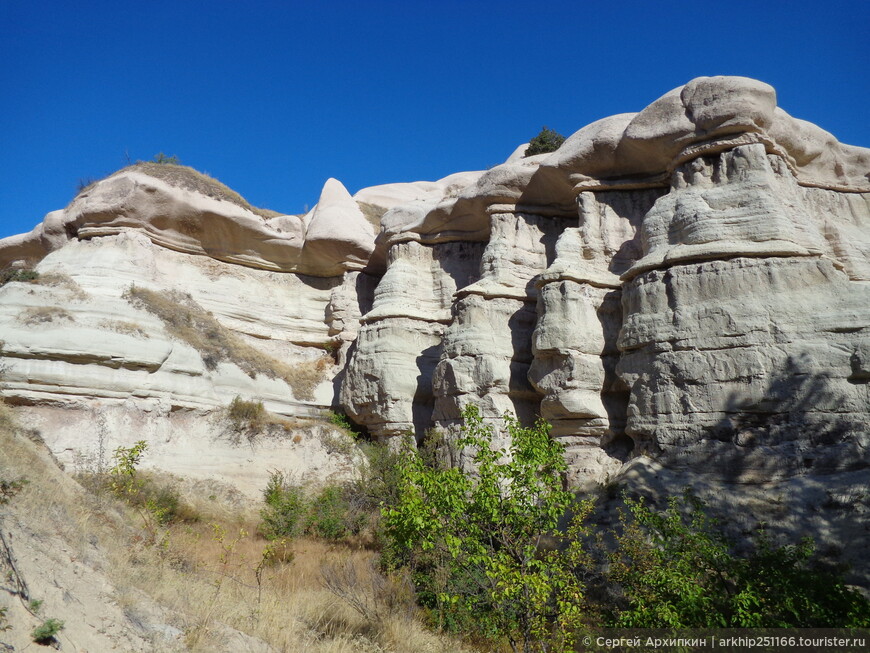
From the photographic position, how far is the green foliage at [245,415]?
688 inches

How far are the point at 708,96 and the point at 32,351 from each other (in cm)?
1665

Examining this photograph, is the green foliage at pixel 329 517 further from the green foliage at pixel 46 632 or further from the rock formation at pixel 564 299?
the green foliage at pixel 46 632

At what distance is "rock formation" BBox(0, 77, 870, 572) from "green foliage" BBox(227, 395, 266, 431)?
18.7 inches

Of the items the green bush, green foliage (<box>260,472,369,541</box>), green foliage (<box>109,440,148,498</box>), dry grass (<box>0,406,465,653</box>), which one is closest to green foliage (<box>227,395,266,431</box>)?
the green bush

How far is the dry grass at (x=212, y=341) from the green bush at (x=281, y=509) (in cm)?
357

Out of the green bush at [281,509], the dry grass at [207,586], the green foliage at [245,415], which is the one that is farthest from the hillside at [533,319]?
the dry grass at [207,586]

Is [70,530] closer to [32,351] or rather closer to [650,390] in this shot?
[32,351]

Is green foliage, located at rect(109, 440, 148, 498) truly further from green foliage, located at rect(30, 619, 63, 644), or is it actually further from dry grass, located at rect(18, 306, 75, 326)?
green foliage, located at rect(30, 619, 63, 644)

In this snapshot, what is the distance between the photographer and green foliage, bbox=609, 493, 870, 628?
6855 mm

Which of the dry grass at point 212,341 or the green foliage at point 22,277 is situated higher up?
the green foliage at point 22,277

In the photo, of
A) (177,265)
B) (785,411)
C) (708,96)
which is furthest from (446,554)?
(177,265)

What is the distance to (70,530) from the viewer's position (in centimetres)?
816

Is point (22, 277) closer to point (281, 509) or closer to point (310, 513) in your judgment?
point (281, 509)

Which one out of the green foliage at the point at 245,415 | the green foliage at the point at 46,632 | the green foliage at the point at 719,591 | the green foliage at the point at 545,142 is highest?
the green foliage at the point at 545,142
